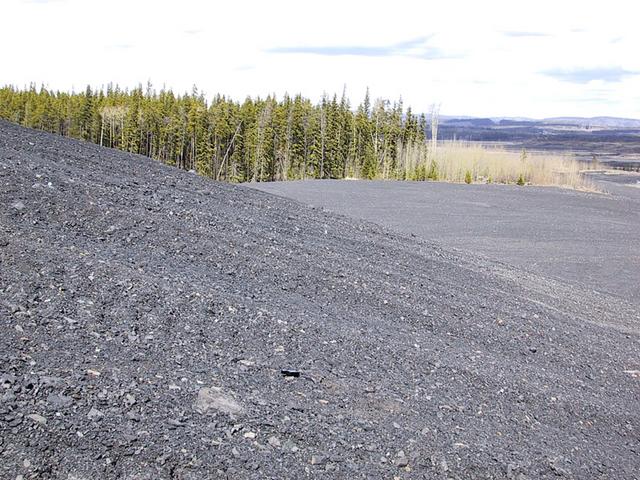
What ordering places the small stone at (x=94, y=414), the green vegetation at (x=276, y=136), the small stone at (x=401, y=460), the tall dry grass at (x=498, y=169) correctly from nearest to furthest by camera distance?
the small stone at (x=94, y=414) < the small stone at (x=401, y=460) < the tall dry grass at (x=498, y=169) < the green vegetation at (x=276, y=136)

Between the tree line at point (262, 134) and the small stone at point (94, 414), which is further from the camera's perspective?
the tree line at point (262, 134)

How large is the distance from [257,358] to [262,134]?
3958cm

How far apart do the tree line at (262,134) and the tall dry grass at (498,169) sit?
238 centimetres

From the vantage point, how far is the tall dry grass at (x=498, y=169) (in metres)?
27.7

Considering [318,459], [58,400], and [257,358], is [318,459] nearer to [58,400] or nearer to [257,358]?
[257,358]

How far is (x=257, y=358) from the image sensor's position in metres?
3.87

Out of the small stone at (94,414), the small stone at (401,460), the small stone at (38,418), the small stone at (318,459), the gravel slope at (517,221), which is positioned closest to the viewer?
the small stone at (38,418)

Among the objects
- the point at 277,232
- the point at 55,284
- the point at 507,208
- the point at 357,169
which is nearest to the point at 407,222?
the point at 507,208

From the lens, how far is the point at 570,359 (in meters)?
5.26

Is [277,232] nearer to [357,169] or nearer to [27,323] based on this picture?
[27,323]

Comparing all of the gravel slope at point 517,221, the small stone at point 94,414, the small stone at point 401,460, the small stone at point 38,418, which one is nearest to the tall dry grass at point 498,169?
the gravel slope at point 517,221

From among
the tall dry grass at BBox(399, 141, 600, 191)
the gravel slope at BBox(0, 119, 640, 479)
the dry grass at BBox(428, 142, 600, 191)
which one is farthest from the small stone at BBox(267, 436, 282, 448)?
the dry grass at BBox(428, 142, 600, 191)

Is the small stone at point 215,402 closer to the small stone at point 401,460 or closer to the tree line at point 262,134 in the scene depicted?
the small stone at point 401,460

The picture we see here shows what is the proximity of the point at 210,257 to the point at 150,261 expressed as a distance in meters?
0.58
